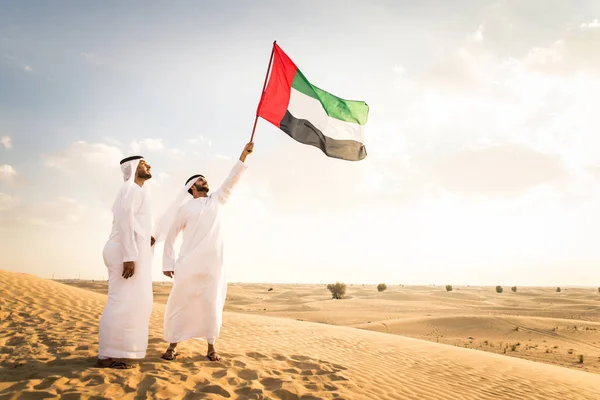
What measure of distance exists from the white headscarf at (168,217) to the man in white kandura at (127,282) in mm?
522

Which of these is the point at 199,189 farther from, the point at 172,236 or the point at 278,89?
the point at 278,89

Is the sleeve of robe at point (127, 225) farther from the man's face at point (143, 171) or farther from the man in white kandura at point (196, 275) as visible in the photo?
the man in white kandura at point (196, 275)

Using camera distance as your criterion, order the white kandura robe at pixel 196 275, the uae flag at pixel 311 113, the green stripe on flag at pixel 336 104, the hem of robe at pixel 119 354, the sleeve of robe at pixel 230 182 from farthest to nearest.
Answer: the green stripe on flag at pixel 336 104 < the uae flag at pixel 311 113 < the sleeve of robe at pixel 230 182 < the white kandura robe at pixel 196 275 < the hem of robe at pixel 119 354

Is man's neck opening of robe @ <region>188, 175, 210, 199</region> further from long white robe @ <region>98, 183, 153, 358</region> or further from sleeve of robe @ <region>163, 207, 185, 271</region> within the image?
long white robe @ <region>98, 183, 153, 358</region>

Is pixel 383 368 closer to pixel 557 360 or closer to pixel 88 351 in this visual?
pixel 88 351

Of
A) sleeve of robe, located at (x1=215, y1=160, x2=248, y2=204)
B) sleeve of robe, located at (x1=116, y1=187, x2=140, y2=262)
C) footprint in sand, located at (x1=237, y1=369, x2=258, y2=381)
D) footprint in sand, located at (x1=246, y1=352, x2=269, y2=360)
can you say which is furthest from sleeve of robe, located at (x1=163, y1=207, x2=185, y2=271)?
footprint in sand, located at (x1=246, y1=352, x2=269, y2=360)

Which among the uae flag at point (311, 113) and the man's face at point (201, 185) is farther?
the uae flag at point (311, 113)

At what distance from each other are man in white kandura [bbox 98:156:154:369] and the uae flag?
2.88 meters

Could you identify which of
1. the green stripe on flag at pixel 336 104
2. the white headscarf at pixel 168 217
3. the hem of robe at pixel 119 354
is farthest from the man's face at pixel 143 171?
the green stripe on flag at pixel 336 104

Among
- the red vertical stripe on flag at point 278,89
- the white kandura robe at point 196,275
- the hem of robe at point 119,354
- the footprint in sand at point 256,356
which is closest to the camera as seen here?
the hem of robe at point 119,354

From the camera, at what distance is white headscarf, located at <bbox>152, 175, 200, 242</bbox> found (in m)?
5.44

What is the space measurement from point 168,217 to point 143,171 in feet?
2.59

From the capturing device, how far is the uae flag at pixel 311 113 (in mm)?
7152

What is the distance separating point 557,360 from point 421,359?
7.07 meters
